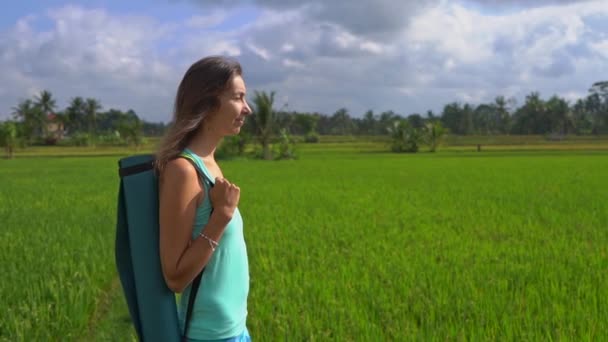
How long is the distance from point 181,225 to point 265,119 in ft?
110

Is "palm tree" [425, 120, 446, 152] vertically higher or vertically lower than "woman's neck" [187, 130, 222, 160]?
lower

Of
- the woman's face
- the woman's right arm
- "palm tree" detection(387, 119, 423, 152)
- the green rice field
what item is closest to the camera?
the woman's right arm

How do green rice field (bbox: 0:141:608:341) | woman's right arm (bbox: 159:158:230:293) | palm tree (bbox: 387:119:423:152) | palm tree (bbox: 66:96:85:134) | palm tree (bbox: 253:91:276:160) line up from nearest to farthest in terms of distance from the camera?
woman's right arm (bbox: 159:158:230:293)
green rice field (bbox: 0:141:608:341)
palm tree (bbox: 253:91:276:160)
palm tree (bbox: 387:119:423:152)
palm tree (bbox: 66:96:85:134)

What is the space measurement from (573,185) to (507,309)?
1059 centimetres

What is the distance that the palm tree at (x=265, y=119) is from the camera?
1347 inches

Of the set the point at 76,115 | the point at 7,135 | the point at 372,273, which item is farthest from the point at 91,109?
the point at 372,273

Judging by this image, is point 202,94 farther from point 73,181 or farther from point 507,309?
point 73,181

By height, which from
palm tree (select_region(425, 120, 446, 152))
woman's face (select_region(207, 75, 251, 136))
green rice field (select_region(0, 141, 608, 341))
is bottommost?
green rice field (select_region(0, 141, 608, 341))

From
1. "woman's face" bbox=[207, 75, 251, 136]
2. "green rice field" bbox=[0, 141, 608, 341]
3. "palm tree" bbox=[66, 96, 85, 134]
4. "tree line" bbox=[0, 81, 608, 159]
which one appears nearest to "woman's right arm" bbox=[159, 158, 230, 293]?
"woman's face" bbox=[207, 75, 251, 136]

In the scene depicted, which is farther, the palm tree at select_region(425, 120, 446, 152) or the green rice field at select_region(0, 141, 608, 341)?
the palm tree at select_region(425, 120, 446, 152)

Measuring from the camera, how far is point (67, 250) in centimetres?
546

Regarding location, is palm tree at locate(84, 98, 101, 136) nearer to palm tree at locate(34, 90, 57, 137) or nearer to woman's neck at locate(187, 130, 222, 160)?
palm tree at locate(34, 90, 57, 137)

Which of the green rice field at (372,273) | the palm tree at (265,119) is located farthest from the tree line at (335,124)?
the green rice field at (372,273)

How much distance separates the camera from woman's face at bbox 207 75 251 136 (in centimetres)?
141
